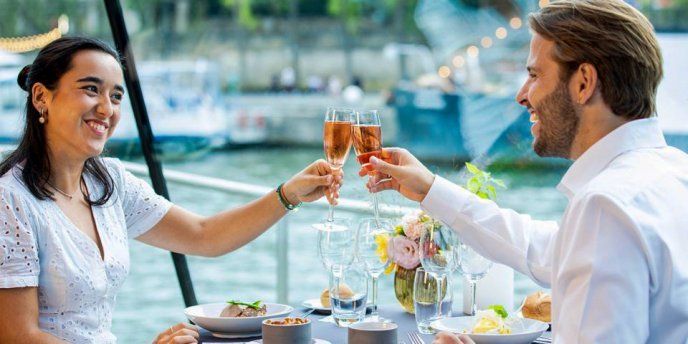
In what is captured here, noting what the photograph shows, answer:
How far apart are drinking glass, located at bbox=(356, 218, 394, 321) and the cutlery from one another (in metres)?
0.11

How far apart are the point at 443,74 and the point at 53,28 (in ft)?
30.9

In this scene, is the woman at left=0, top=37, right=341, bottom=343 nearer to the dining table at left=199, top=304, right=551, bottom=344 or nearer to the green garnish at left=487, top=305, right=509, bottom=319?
the dining table at left=199, top=304, right=551, bottom=344

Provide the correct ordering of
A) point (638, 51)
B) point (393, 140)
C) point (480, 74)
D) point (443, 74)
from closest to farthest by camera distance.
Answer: point (638, 51) → point (480, 74) → point (393, 140) → point (443, 74)

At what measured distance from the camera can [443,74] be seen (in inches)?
744

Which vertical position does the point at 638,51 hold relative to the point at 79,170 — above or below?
above

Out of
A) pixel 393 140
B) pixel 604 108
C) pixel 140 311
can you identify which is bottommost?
pixel 140 311

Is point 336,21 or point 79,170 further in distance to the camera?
point 336,21

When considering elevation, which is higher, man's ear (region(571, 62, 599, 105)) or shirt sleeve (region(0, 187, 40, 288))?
man's ear (region(571, 62, 599, 105))

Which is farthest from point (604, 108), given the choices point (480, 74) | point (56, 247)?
point (480, 74)

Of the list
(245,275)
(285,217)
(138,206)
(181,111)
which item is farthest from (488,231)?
(181,111)

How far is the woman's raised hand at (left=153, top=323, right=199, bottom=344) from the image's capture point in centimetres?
204

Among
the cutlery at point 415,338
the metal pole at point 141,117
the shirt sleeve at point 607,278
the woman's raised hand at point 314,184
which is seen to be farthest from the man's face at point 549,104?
the metal pole at point 141,117

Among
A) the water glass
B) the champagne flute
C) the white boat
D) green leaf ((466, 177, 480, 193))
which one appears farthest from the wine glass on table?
the white boat

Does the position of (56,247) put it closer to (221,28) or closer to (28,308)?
(28,308)
